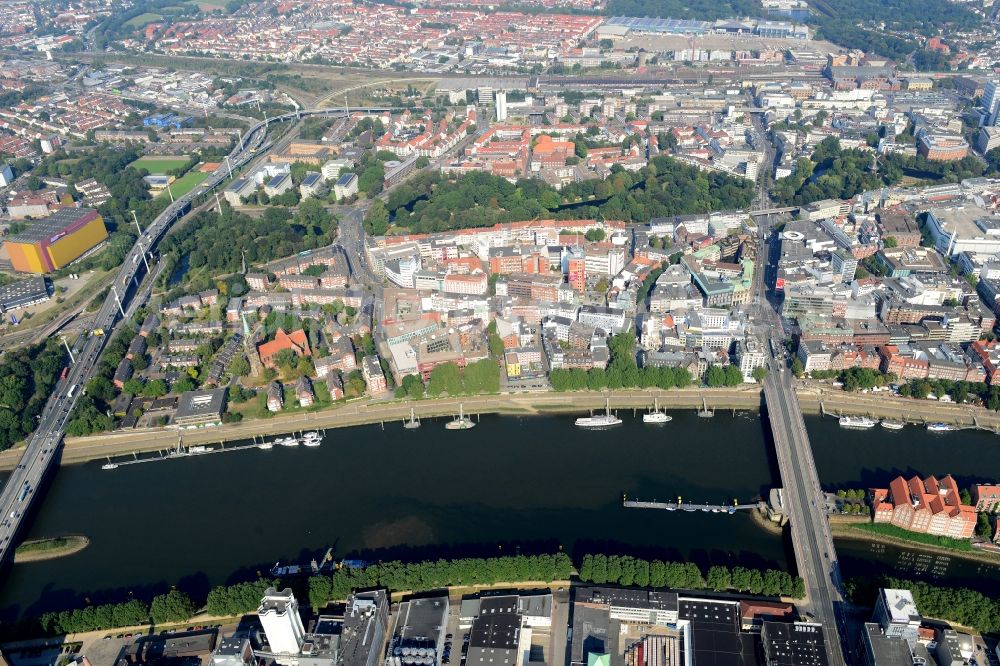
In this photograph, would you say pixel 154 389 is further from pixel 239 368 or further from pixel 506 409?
pixel 506 409

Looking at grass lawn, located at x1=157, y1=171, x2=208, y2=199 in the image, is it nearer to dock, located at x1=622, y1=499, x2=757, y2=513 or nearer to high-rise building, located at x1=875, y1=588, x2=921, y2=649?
dock, located at x1=622, y1=499, x2=757, y2=513

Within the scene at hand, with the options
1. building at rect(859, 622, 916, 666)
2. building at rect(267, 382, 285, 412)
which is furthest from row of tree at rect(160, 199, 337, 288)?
building at rect(859, 622, 916, 666)

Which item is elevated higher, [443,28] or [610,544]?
[443,28]

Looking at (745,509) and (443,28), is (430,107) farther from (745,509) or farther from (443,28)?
(745,509)

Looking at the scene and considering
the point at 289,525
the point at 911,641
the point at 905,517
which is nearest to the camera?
the point at 911,641

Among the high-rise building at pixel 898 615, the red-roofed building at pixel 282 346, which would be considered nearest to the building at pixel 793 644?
the high-rise building at pixel 898 615

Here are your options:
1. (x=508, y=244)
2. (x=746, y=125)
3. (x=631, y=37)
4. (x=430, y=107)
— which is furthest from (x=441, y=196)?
(x=631, y=37)

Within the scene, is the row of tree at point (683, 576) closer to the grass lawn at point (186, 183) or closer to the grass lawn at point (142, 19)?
the grass lawn at point (186, 183)
